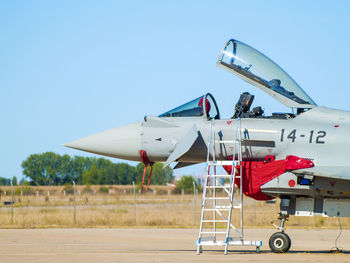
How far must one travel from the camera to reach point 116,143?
1559 centimetres

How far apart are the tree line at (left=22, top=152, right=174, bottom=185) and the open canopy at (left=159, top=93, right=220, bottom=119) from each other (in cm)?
8336

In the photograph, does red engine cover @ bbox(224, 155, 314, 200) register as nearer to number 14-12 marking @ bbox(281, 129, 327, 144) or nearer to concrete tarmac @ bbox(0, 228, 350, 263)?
number 14-12 marking @ bbox(281, 129, 327, 144)

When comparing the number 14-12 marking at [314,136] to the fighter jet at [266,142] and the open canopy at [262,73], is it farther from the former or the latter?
the open canopy at [262,73]

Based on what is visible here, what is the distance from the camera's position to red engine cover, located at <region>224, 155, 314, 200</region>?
14.3 meters

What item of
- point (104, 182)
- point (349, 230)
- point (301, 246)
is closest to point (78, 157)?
point (104, 182)

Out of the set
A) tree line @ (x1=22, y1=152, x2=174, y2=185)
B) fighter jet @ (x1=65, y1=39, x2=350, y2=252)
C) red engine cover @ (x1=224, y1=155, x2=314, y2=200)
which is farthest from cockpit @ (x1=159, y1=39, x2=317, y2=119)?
tree line @ (x1=22, y1=152, x2=174, y2=185)

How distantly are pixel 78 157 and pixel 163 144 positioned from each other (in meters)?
102

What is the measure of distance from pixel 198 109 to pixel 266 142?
79.5 inches

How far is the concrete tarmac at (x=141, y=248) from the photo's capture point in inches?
525

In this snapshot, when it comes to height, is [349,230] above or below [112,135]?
below

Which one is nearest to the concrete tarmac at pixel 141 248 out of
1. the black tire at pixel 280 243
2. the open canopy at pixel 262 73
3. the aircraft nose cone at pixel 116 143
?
the black tire at pixel 280 243

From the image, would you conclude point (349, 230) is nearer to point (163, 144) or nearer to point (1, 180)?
point (163, 144)

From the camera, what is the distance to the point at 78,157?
115m

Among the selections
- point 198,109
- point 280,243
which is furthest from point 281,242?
point 198,109
